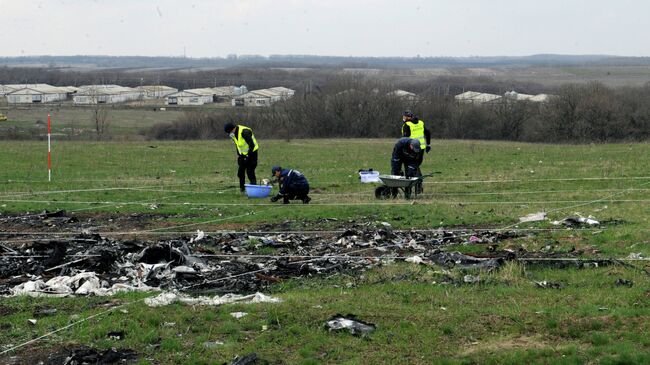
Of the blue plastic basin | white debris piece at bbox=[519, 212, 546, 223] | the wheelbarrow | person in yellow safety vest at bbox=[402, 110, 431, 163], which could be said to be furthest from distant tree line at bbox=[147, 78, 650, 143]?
white debris piece at bbox=[519, 212, 546, 223]

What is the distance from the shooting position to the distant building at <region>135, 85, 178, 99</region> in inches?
6669

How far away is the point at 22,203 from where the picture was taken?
24734 millimetres

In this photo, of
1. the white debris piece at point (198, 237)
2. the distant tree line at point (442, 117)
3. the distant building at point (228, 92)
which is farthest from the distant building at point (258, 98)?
the white debris piece at point (198, 237)

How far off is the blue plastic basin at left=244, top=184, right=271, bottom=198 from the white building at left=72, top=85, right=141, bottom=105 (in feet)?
401

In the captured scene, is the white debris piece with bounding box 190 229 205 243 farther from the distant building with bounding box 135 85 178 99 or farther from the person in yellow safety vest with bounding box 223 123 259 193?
the distant building with bounding box 135 85 178 99

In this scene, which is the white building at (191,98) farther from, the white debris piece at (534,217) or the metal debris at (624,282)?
the metal debris at (624,282)

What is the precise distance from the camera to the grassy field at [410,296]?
10.2 metres

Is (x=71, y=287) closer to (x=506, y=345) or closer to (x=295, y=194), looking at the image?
(x=506, y=345)

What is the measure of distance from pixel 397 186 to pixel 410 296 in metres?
10.9

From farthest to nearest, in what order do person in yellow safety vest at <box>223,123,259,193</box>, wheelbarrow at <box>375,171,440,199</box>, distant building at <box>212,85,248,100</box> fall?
distant building at <box>212,85,248,100</box>
person in yellow safety vest at <box>223,123,259,193</box>
wheelbarrow at <box>375,171,440,199</box>

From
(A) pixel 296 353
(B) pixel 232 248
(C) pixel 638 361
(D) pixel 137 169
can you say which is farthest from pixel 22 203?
(C) pixel 638 361

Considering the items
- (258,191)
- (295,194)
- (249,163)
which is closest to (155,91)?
(249,163)

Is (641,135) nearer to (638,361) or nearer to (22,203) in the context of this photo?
(22,203)

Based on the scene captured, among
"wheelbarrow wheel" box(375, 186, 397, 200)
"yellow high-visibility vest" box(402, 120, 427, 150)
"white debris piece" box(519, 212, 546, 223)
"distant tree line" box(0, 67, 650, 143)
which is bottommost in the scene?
"distant tree line" box(0, 67, 650, 143)
